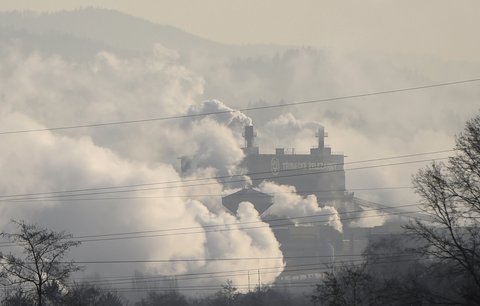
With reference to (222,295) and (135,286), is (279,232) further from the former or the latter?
(222,295)

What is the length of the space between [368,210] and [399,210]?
5.29m

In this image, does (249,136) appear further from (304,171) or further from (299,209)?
(299,209)

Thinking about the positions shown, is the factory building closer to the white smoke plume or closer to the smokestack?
the smokestack

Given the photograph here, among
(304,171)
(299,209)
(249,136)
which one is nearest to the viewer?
(299,209)

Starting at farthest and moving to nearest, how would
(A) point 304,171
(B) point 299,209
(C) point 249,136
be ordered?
(C) point 249,136 < (A) point 304,171 < (B) point 299,209

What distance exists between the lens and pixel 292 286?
468ft

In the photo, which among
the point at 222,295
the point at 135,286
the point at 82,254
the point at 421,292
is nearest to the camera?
the point at 421,292

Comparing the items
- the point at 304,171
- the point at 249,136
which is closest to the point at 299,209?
the point at 304,171

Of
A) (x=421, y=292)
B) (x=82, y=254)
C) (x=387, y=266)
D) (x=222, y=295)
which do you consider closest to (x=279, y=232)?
(x=82, y=254)

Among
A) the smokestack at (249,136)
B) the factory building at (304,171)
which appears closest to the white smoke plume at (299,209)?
the factory building at (304,171)

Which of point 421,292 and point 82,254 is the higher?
point 82,254

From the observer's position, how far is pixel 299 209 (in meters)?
178

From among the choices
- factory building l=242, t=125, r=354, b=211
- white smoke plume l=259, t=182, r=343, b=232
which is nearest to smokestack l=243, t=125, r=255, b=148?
factory building l=242, t=125, r=354, b=211

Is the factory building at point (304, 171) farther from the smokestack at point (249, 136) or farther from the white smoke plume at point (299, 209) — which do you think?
the white smoke plume at point (299, 209)
